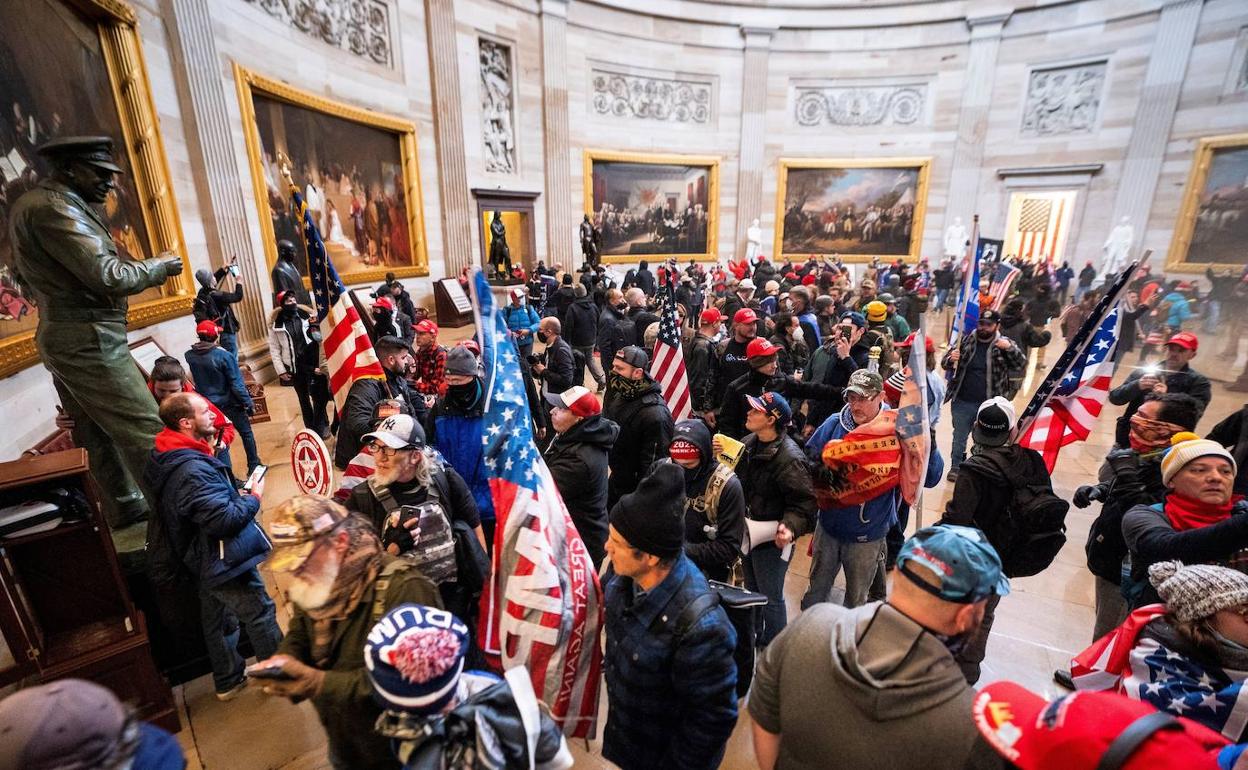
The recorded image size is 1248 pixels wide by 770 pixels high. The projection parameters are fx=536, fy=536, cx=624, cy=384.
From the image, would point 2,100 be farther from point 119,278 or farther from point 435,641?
point 435,641

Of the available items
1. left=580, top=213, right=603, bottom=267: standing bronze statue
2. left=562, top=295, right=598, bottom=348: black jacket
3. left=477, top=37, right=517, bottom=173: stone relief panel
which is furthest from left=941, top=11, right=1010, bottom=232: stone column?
left=562, top=295, right=598, bottom=348: black jacket

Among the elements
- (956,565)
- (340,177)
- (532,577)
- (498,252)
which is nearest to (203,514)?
(532,577)

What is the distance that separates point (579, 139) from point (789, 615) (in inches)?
685

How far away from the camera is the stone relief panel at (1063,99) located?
1734 centimetres

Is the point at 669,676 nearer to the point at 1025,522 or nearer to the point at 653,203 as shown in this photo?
the point at 1025,522

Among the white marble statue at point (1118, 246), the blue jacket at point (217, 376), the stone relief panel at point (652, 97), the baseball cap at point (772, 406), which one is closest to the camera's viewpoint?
the baseball cap at point (772, 406)

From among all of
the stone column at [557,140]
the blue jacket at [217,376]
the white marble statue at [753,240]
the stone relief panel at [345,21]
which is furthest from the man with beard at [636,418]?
the white marble statue at [753,240]

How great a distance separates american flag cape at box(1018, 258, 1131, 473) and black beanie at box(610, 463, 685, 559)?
8.59 ft

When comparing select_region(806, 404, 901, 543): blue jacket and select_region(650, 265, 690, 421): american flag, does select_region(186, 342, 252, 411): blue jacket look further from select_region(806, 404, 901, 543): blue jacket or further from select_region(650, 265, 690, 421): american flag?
select_region(806, 404, 901, 543): blue jacket

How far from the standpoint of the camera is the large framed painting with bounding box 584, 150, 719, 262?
18781 millimetres

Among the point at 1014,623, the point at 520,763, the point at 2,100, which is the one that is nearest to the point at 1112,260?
the point at 1014,623

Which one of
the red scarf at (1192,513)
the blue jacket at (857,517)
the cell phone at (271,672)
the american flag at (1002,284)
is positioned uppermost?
the american flag at (1002,284)

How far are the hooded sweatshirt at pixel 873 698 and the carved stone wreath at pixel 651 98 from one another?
19.5 meters

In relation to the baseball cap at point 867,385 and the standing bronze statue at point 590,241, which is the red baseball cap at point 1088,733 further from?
the standing bronze statue at point 590,241
